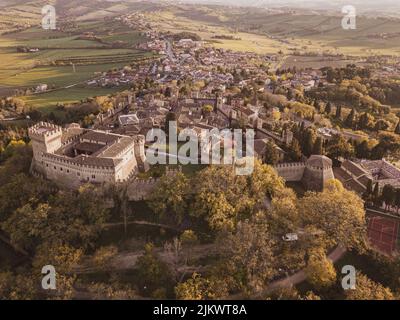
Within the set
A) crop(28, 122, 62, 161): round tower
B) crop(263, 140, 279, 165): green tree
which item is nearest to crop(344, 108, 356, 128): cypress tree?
crop(263, 140, 279, 165): green tree

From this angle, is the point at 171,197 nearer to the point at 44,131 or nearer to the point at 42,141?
the point at 42,141

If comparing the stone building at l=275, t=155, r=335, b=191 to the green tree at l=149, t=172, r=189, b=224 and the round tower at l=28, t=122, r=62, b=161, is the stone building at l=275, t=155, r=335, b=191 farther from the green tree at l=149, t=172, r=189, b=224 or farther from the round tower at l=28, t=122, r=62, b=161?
the round tower at l=28, t=122, r=62, b=161

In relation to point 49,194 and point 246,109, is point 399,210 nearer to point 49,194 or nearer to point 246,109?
point 246,109

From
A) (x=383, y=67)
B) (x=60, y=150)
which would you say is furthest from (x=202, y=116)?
(x=383, y=67)

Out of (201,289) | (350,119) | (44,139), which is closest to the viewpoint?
(201,289)

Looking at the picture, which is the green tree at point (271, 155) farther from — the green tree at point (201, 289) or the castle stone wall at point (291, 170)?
the green tree at point (201, 289)

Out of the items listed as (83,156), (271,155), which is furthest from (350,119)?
(83,156)

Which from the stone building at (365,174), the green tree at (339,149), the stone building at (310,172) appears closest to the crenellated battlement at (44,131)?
the stone building at (310,172)
